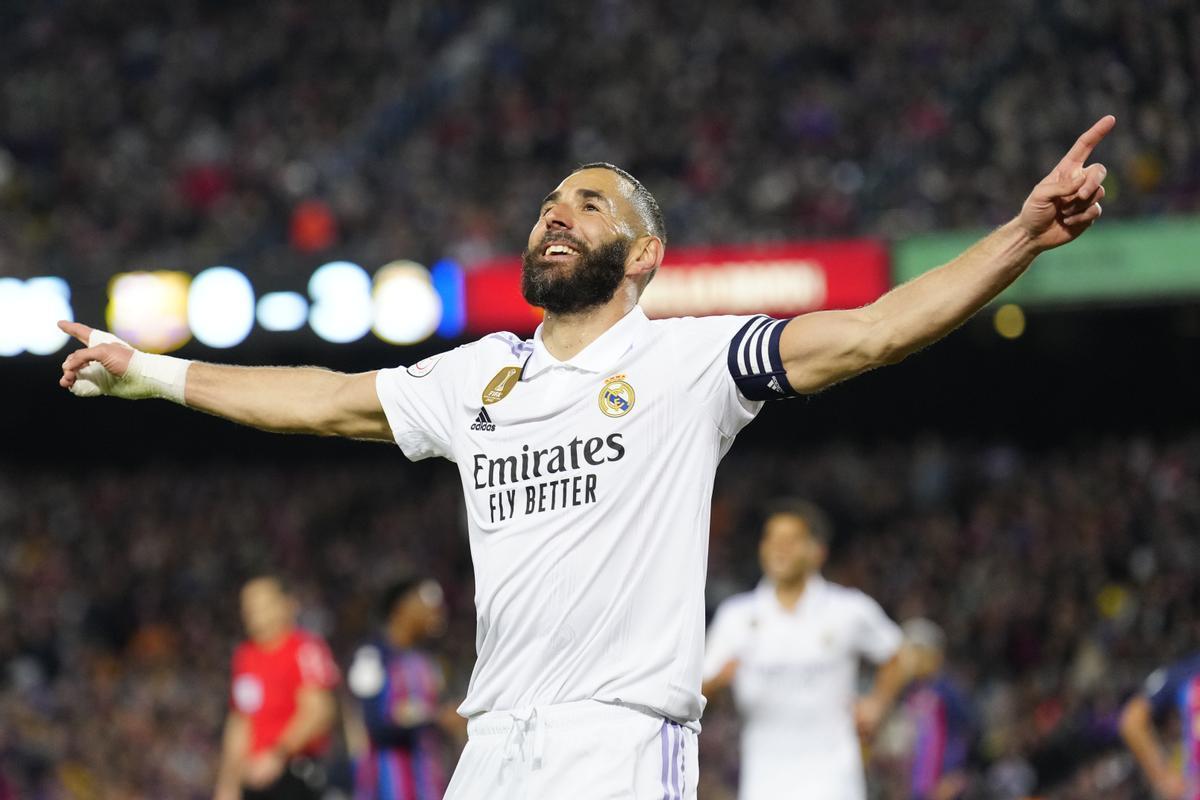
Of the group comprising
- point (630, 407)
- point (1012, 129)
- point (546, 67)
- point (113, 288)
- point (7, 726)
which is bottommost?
point (7, 726)

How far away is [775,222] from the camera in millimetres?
17016

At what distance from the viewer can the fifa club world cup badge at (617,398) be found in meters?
3.60

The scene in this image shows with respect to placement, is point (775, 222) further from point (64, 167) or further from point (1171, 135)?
point (64, 167)

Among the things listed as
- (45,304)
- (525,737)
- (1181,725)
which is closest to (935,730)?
(1181,725)

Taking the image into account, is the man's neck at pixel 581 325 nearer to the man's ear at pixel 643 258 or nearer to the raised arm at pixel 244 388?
the man's ear at pixel 643 258

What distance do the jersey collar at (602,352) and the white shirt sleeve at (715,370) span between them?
0.11 m

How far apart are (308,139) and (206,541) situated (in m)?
4.83

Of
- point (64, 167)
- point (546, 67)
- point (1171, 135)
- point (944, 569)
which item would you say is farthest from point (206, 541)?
point (1171, 135)

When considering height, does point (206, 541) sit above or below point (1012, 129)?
below

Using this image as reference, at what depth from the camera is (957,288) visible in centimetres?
337

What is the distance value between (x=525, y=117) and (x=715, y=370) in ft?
53.5

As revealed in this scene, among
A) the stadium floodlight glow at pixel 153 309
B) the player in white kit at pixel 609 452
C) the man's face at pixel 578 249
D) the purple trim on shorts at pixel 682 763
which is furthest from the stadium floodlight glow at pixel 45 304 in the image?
the purple trim on shorts at pixel 682 763

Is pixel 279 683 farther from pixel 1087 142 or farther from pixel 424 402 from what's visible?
pixel 1087 142

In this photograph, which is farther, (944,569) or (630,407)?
(944,569)
